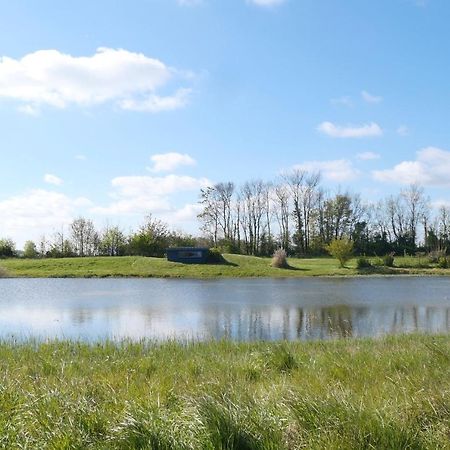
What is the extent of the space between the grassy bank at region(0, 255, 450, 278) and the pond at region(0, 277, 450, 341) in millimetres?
14288

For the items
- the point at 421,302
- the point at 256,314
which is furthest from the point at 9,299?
the point at 421,302

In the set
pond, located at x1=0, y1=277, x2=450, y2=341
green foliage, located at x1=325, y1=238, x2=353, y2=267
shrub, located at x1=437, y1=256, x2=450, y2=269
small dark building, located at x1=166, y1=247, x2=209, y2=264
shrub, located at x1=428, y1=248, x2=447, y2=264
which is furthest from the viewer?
shrub, located at x1=428, y1=248, x2=447, y2=264

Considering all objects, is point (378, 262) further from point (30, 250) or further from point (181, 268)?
point (30, 250)

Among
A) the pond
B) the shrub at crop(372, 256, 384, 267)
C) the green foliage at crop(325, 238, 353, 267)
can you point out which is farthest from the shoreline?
the pond

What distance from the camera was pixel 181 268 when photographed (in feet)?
158

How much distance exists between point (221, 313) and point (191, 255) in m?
31.1

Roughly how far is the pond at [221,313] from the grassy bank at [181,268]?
46.9 ft

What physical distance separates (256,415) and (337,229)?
225ft

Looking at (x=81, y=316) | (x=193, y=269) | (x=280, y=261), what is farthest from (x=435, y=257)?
(x=81, y=316)

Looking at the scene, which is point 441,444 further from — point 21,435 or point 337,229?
point 337,229

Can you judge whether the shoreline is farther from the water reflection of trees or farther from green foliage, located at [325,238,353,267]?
the water reflection of trees

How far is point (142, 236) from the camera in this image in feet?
205

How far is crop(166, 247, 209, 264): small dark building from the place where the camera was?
168ft

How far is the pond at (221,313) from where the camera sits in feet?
51.3
